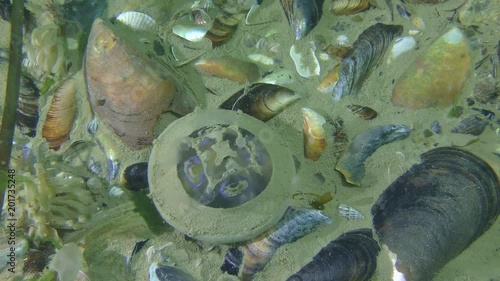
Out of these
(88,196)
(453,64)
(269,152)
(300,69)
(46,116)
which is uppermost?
(453,64)

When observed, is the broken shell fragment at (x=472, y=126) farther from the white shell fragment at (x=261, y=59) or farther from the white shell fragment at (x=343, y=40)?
the white shell fragment at (x=261, y=59)

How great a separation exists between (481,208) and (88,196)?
2095mm

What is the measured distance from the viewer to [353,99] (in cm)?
233

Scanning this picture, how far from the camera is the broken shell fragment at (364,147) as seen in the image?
7.12 feet

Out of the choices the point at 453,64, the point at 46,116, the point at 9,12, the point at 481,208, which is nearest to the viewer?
the point at 481,208

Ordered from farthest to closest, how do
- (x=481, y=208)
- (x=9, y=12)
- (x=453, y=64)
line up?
(x=9, y=12) < (x=453, y=64) < (x=481, y=208)

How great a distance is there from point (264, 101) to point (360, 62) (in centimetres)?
62

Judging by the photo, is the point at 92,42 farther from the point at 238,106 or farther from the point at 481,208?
the point at 481,208

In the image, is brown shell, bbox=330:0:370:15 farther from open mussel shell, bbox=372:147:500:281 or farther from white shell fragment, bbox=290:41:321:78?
open mussel shell, bbox=372:147:500:281

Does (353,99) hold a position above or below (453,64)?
below

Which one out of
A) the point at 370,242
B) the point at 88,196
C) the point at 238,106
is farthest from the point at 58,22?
the point at 370,242

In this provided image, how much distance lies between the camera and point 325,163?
2244 mm

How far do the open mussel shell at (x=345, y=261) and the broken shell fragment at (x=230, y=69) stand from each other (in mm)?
1101

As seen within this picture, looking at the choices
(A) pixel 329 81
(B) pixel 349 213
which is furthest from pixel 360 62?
(B) pixel 349 213
